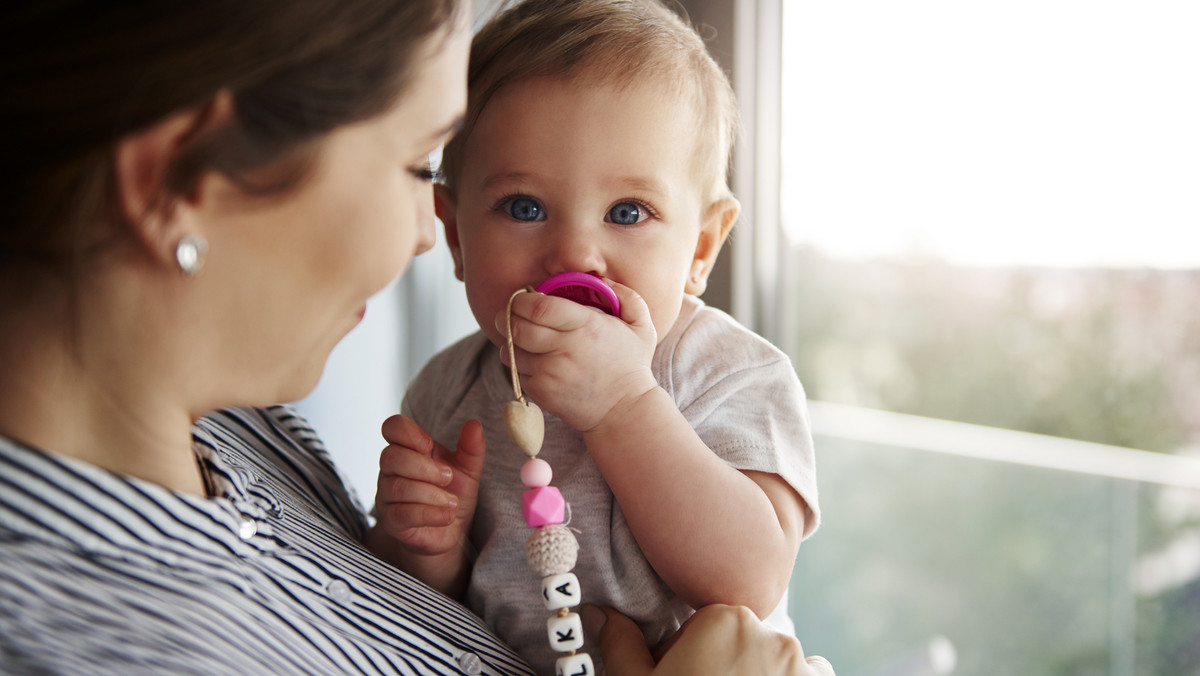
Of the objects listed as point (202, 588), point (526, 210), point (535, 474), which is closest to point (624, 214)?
point (526, 210)

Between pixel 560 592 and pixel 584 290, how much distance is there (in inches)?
12.9

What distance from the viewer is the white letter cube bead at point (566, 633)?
0.88 metres

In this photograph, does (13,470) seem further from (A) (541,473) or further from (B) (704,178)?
(B) (704,178)

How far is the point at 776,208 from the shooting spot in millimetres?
1557

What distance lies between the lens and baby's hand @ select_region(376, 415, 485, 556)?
98 cm

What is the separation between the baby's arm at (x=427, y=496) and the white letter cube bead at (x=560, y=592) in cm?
17

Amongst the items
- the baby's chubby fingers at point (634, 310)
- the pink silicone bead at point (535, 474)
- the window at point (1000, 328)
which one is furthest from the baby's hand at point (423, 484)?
the window at point (1000, 328)

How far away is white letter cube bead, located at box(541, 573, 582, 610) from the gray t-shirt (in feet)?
0.38

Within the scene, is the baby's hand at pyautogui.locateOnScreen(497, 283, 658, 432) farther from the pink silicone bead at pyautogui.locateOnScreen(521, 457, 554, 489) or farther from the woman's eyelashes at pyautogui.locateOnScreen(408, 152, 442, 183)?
the woman's eyelashes at pyautogui.locateOnScreen(408, 152, 442, 183)

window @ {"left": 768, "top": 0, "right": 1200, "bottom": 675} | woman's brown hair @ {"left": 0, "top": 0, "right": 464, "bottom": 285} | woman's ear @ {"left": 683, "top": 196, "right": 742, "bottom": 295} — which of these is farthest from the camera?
window @ {"left": 768, "top": 0, "right": 1200, "bottom": 675}

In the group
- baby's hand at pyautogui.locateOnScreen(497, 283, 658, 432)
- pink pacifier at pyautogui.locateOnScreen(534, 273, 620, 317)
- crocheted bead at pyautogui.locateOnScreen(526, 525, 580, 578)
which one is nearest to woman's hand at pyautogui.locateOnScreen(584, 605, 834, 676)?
crocheted bead at pyautogui.locateOnScreen(526, 525, 580, 578)

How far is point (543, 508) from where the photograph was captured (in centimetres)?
90

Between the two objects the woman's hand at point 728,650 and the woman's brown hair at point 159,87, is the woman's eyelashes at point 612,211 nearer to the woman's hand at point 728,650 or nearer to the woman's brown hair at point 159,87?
the woman's brown hair at point 159,87

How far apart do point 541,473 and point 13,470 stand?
1.54 ft
